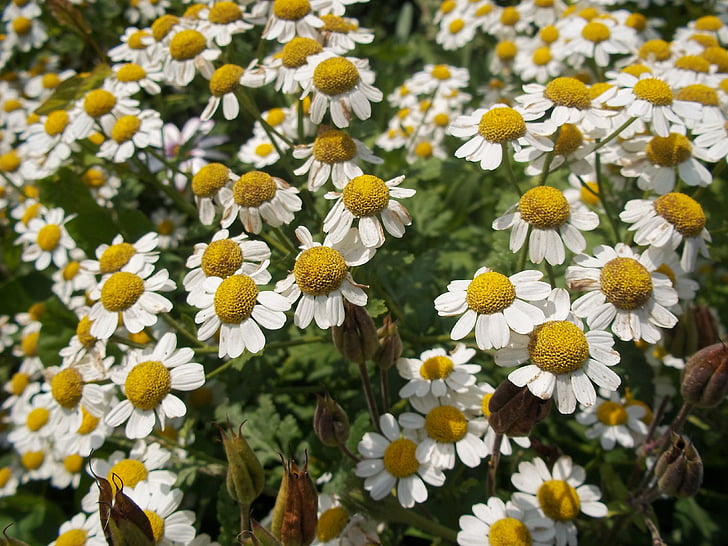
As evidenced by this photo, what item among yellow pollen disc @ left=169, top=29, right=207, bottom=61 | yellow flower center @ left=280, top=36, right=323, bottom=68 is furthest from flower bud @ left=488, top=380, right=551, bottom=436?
yellow pollen disc @ left=169, top=29, right=207, bottom=61

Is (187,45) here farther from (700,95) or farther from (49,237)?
(700,95)

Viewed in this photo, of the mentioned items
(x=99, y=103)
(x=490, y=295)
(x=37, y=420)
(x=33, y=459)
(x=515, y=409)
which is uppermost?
(x=99, y=103)

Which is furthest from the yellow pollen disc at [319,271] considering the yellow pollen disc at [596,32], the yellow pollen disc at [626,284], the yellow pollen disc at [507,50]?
the yellow pollen disc at [507,50]

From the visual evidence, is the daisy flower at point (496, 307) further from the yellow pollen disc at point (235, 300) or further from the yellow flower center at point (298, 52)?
the yellow flower center at point (298, 52)

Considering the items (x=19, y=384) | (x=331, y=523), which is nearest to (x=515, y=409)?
(x=331, y=523)

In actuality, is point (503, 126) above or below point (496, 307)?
above

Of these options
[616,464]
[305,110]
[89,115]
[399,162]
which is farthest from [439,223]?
[89,115]

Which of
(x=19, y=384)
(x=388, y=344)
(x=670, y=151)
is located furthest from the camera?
(x=19, y=384)
